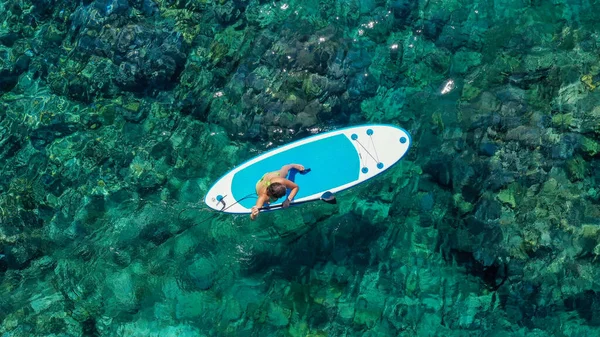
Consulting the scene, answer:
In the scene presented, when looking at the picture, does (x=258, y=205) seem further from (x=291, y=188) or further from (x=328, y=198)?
(x=328, y=198)

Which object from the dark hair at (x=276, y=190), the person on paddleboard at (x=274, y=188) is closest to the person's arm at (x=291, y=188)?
the person on paddleboard at (x=274, y=188)

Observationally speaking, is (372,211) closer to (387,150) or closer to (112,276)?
(387,150)

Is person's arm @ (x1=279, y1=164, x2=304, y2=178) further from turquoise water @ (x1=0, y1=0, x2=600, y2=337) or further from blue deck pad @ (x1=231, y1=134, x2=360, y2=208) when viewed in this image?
turquoise water @ (x1=0, y1=0, x2=600, y2=337)

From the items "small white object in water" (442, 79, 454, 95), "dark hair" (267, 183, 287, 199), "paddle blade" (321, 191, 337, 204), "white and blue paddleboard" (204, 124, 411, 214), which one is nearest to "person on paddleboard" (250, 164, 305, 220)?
"dark hair" (267, 183, 287, 199)

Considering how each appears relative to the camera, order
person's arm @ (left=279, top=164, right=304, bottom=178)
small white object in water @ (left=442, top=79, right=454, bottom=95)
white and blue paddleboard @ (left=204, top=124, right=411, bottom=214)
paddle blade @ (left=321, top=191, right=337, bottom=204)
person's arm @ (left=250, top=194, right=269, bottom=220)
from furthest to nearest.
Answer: small white object in water @ (left=442, top=79, right=454, bottom=95) < white and blue paddleboard @ (left=204, top=124, right=411, bottom=214) < person's arm @ (left=279, top=164, right=304, bottom=178) < paddle blade @ (left=321, top=191, right=337, bottom=204) < person's arm @ (left=250, top=194, right=269, bottom=220)

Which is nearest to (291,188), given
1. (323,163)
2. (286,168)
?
(286,168)
